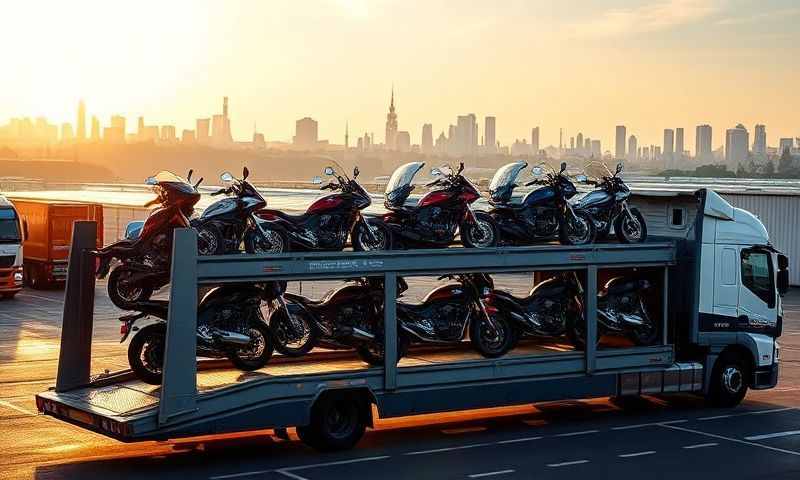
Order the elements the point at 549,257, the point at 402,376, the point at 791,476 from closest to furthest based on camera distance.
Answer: the point at 791,476, the point at 402,376, the point at 549,257

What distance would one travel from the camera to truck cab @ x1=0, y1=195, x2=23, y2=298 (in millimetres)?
36438

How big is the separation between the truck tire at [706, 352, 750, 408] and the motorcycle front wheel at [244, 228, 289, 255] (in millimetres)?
7516

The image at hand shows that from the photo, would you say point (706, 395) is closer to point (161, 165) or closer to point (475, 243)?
point (475, 243)

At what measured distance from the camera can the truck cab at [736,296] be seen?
19250mm

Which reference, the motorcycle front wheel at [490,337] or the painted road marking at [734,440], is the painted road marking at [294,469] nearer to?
the motorcycle front wheel at [490,337]

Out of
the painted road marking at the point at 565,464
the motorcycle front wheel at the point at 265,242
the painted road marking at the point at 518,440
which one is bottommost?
the painted road marking at the point at 518,440

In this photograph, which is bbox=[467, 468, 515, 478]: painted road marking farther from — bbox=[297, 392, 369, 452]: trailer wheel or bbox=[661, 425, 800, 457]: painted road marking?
bbox=[661, 425, 800, 457]: painted road marking

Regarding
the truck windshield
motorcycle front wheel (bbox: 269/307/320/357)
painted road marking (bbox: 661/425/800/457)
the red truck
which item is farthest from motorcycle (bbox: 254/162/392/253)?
the red truck

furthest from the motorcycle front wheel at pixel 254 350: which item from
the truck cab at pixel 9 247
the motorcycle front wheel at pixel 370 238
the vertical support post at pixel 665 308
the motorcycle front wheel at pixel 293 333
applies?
the truck cab at pixel 9 247

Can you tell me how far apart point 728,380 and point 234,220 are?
8527 millimetres

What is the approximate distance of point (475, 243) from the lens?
714 inches

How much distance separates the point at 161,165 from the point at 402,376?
120 meters

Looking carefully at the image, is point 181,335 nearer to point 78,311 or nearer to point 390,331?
point 78,311

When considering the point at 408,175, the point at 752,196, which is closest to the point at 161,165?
the point at 752,196
